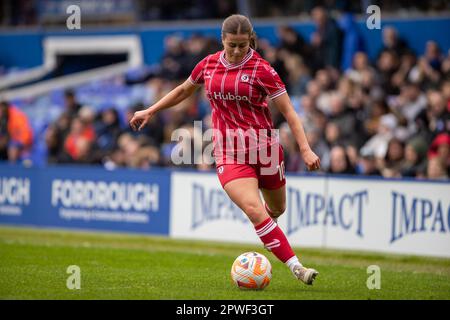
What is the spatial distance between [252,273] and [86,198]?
372 inches

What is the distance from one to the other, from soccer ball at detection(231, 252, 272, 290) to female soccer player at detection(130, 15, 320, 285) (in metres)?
0.19

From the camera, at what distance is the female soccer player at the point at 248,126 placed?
9.28 metres

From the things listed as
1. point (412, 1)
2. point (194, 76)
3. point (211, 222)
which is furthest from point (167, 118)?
point (194, 76)

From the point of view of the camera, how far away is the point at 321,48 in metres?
19.9

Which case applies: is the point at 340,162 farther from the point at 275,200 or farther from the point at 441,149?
the point at 275,200

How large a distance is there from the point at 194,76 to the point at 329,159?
302 inches

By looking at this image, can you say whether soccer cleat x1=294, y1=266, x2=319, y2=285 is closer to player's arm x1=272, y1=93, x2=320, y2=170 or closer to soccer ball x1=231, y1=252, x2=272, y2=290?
soccer ball x1=231, y1=252, x2=272, y2=290

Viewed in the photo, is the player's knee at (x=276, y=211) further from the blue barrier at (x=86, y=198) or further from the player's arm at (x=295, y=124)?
the blue barrier at (x=86, y=198)

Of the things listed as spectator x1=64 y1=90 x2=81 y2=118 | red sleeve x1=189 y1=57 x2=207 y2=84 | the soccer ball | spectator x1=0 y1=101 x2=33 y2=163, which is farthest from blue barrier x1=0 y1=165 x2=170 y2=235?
the soccer ball

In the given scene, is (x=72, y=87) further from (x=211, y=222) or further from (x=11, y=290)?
(x=11, y=290)

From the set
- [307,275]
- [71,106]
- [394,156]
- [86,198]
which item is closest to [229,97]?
[307,275]

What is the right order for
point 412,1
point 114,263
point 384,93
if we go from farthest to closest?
point 412,1 < point 384,93 < point 114,263

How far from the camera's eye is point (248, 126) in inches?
377

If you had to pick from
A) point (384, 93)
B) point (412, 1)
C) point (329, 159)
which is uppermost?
point (412, 1)
